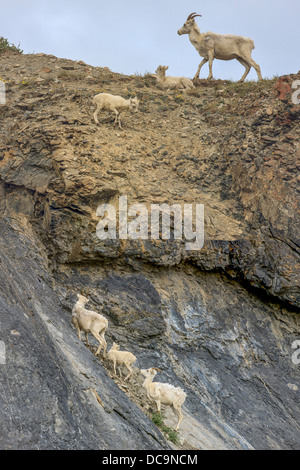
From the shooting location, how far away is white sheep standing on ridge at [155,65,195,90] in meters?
21.4

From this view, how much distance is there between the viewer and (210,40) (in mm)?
22578

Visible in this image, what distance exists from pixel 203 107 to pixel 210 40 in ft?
14.3

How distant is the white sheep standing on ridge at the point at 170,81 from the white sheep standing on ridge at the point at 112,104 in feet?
14.9

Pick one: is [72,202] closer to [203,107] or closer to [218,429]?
[218,429]

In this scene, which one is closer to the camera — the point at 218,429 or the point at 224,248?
the point at 218,429

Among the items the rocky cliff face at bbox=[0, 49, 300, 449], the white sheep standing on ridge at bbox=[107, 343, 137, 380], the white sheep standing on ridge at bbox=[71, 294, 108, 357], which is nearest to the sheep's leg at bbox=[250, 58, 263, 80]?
the rocky cliff face at bbox=[0, 49, 300, 449]

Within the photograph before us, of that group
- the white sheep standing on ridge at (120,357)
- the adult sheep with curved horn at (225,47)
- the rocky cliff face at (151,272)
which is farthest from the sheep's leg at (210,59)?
the white sheep standing on ridge at (120,357)

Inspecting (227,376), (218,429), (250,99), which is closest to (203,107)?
(250,99)

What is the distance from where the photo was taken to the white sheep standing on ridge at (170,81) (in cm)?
2144

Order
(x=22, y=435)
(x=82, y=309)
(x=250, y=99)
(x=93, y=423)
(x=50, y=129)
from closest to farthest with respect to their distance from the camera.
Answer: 1. (x=22, y=435)
2. (x=93, y=423)
3. (x=82, y=309)
4. (x=50, y=129)
5. (x=250, y=99)

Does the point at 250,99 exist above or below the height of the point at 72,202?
above

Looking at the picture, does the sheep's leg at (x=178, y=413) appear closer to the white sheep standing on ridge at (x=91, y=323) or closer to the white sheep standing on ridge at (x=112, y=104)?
the white sheep standing on ridge at (x=91, y=323)

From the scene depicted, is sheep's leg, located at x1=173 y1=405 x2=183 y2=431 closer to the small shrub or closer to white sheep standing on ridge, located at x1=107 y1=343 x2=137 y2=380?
white sheep standing on ridge, located at x1=107 y1=343 x2=137 y2=380

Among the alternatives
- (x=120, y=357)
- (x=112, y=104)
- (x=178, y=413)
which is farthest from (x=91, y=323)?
(x=112, y=104)
